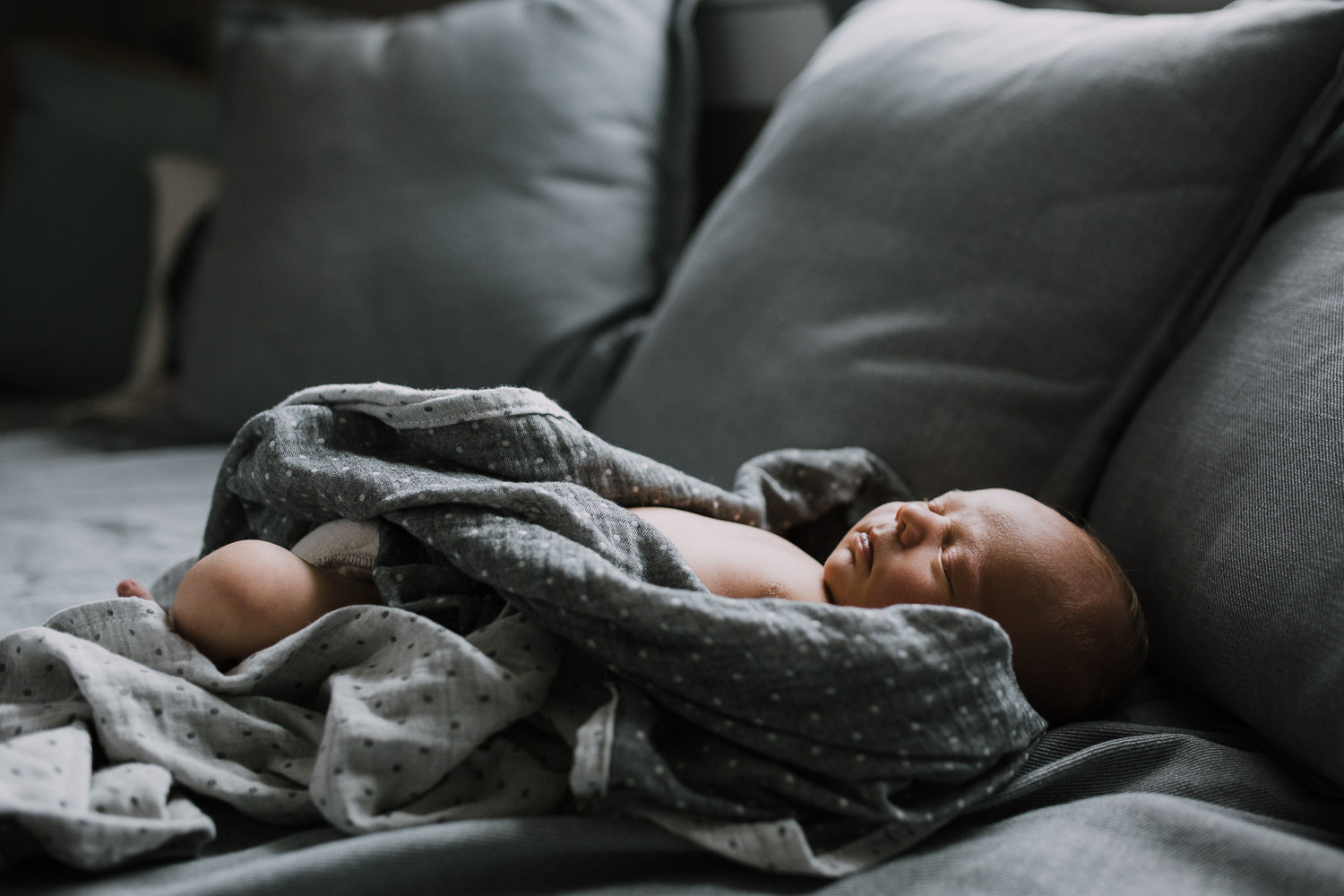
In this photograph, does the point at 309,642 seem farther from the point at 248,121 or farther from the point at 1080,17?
the point at 248,121

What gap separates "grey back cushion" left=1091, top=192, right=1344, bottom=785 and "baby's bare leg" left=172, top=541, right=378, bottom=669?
0.61 metres

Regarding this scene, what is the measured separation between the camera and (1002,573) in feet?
2.36

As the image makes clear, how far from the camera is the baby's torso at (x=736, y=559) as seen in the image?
2.42ft

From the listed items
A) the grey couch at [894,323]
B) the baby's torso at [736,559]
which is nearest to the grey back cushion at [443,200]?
the grey couch at [894,323]

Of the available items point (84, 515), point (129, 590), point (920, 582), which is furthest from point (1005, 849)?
point (84, 515)

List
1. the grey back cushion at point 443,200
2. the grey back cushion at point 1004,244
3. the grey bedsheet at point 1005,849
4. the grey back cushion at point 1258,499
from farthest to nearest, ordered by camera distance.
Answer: the grey back cushion at point 443,200 < the grey back cushion at point 1004,244 < the grey back cushion at point 1258,499 < the grey bedsheet at point 1005,849

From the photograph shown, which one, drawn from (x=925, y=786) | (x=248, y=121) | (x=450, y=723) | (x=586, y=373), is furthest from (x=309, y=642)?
(x=248, y=121)

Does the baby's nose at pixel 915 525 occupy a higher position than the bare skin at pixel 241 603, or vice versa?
the baby's nose at pixel 915 525

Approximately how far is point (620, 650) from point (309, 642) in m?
0.21

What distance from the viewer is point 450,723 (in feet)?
1.90

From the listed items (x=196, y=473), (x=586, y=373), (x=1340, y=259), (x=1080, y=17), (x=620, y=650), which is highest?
(x=1080, y=17)

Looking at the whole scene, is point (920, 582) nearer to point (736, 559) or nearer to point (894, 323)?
point (736, 559)

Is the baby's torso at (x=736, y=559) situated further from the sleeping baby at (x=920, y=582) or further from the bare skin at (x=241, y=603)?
the bare skin at (x=241, y=603)

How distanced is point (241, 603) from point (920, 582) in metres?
0.47
